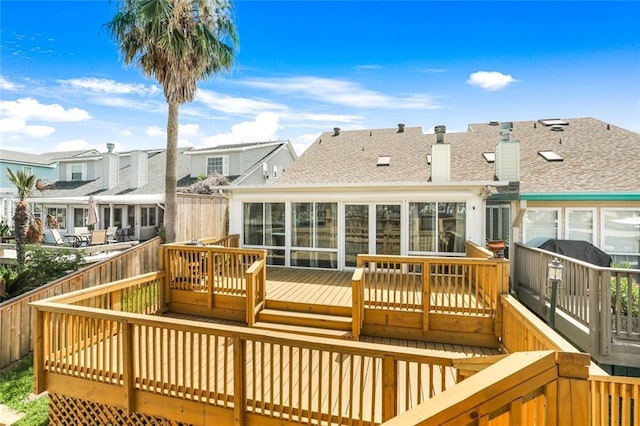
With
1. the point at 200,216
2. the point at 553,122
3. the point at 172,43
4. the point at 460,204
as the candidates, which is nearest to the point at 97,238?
the point at 200,216

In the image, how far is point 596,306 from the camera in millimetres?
4641

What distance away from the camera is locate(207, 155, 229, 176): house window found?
18672 mm

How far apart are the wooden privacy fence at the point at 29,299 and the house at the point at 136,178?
1005 cm

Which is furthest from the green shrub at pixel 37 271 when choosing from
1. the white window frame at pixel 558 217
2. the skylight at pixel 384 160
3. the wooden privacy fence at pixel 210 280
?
the white window frame at pixel 558 217

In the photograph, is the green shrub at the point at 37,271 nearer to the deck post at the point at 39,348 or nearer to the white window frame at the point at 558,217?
the deck post at the point at 39,348

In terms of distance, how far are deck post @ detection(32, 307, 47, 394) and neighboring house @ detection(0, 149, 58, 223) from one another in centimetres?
2233

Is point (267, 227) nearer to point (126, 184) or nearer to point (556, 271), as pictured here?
point (556, 271)

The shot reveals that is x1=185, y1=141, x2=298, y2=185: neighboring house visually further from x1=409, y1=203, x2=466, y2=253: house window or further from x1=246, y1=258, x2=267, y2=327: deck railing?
x1=246, y1=258, x2=267, y2=327: deck railing

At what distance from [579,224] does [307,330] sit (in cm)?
747

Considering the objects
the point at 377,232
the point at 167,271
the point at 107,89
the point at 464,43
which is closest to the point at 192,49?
the point at 167,271

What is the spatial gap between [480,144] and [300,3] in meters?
8.22

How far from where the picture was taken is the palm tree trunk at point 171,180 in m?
8.59

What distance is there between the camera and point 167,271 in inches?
275

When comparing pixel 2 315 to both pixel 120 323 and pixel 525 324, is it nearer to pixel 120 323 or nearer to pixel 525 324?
pixel 120 323
